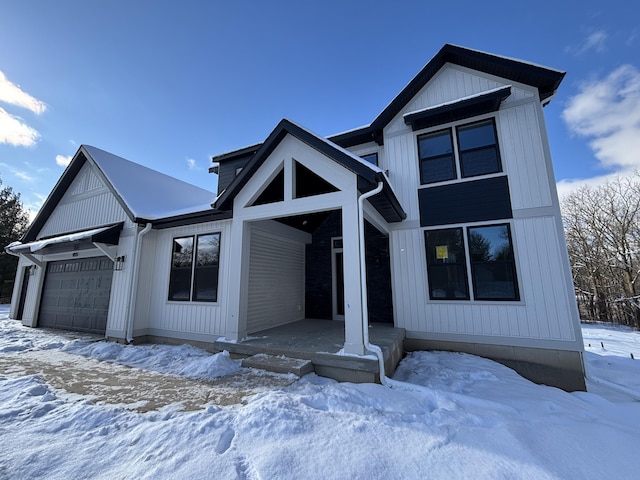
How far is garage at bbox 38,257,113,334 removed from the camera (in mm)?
7875

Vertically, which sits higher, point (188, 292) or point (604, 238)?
point (604, 238)

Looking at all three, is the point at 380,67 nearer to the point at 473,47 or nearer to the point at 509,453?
the point at 473,47

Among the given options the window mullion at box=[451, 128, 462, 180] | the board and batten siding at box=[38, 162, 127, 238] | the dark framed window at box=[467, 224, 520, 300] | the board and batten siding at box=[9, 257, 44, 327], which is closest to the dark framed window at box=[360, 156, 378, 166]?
the window mullion at box=[451, 128, 462, 180]

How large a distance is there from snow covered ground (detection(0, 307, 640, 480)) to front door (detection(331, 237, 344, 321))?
13.0ft

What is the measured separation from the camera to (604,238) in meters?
13.7

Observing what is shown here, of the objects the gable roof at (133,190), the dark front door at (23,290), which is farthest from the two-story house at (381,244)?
the dark front door at (23,290)

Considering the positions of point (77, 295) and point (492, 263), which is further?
point (77, 295)

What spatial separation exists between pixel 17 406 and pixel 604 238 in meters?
21.5

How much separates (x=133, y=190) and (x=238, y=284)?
18.4ft

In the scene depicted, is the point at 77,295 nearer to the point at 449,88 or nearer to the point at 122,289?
the point at 122,289

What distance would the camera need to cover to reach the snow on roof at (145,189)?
733 centimetres

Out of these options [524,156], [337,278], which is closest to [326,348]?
[337,278]

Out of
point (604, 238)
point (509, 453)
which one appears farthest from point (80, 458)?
point (604, 238)

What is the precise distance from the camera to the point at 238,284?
545 centimetres
